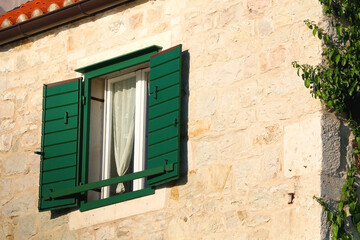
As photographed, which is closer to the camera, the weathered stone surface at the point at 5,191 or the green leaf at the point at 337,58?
the green leaf at the point at 337,58

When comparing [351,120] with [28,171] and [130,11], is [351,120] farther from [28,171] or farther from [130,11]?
[28,171]

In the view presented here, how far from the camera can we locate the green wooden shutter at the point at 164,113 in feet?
31.4

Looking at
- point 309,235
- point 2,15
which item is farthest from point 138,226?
point 2,15

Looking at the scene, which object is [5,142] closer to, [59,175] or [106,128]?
[59,175]

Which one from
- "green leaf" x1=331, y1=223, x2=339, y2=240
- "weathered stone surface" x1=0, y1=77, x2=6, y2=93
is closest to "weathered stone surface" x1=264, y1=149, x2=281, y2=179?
"green leaf" x1=331, y1=223, x2=339, y2=240

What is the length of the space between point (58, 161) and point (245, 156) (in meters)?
2.08

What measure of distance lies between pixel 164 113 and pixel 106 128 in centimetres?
97

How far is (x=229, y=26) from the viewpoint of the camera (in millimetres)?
9719

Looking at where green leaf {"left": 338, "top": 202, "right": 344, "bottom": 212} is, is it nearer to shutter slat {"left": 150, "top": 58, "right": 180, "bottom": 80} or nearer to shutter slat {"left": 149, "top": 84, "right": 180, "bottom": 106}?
shutter slat {"left": 149, "top": 84, "right": 180, "bottom": 106}

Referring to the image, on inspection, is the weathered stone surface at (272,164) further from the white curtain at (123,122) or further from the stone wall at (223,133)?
the white curtain at (123,122)

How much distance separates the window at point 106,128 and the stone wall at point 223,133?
0.51 ft

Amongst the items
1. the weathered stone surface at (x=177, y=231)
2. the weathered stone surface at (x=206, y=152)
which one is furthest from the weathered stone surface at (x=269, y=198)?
the weathered stone surface at (x=177, y=231)

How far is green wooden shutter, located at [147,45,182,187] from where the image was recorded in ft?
31.4

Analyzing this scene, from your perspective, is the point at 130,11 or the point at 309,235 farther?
the point at 130,11
